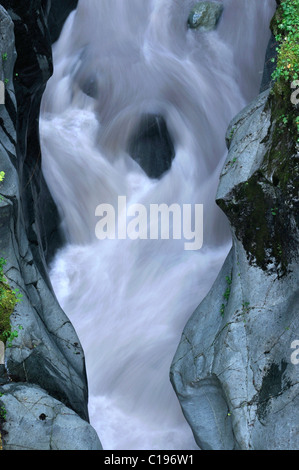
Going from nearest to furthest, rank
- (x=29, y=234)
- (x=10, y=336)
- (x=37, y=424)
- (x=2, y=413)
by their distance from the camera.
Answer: (x=2, y=413)
(x=37, y=424)
(x=10, y=336)
(x=29, y=234)

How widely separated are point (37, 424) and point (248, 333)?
9.71 feet

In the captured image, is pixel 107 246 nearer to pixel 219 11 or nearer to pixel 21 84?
pixel 21 84

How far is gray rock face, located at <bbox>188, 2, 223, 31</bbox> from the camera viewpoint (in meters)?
15.4

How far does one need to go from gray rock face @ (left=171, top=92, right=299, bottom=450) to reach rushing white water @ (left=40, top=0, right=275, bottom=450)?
127 cm

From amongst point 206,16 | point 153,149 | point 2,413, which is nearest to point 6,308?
point 2,413

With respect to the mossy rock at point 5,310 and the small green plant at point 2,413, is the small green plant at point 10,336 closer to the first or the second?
the mossy rock at point 5,310

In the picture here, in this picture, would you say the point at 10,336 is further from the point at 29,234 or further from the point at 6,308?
the point at 29,234

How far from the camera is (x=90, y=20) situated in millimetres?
15516

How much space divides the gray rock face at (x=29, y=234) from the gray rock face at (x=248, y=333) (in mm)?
1808

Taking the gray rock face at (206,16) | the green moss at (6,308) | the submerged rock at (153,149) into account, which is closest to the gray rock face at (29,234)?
the green moss at (6,308)

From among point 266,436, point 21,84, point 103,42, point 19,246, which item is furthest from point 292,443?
point 103,42

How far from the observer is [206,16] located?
15.4m

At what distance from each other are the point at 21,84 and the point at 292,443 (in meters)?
7.06
